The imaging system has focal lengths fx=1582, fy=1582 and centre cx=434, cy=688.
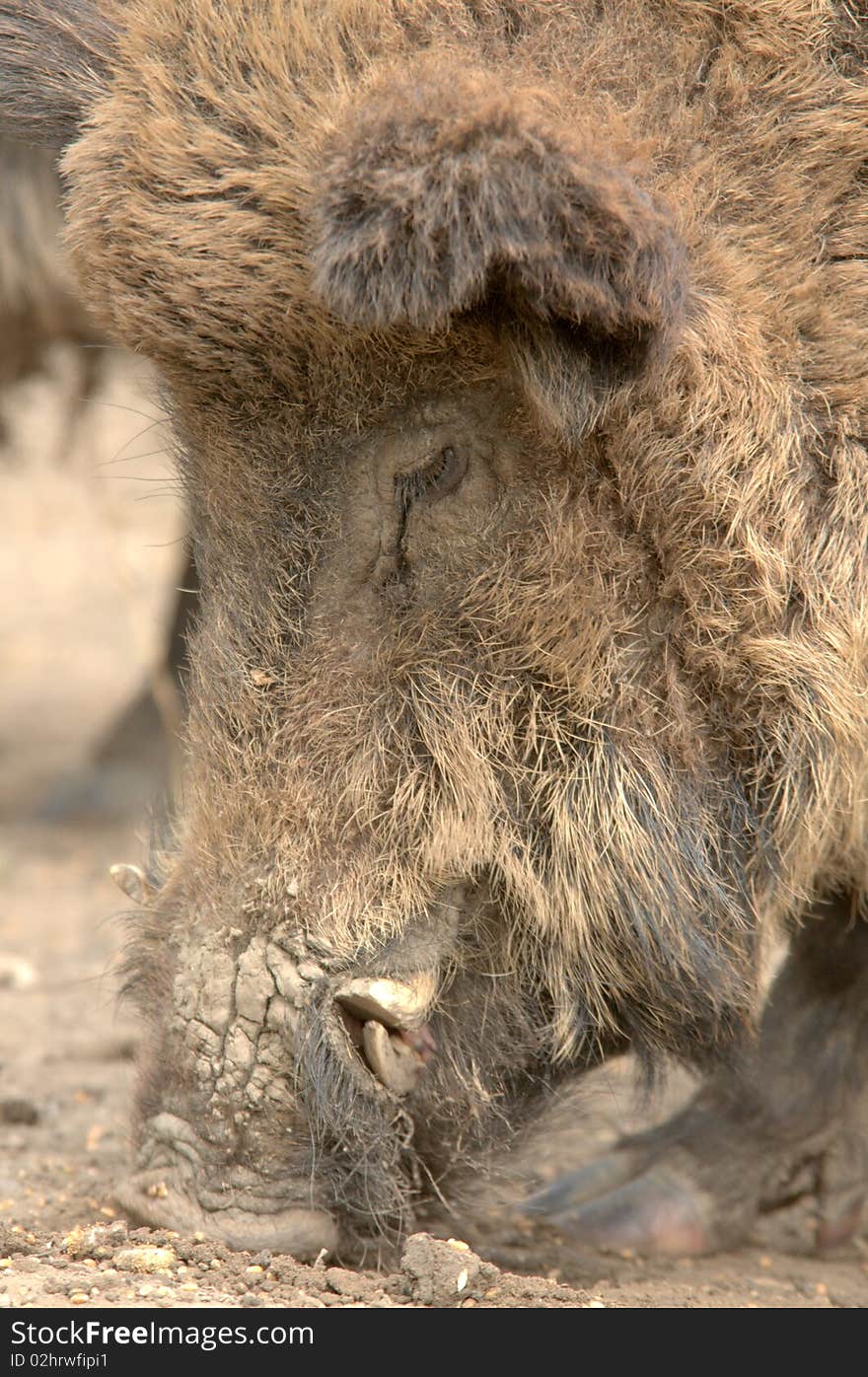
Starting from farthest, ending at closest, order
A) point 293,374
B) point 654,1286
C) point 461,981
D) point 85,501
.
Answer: point 85,501
point 654,1286
point 461,981
point 293,374

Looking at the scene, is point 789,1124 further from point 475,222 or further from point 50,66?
point 50,66

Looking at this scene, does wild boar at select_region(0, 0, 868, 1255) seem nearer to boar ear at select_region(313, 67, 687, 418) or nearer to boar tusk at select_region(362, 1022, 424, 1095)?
boar tusk at select_region(362, 1022, 424, 1095)

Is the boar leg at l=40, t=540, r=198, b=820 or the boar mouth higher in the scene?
the boar leg at l=40, t=540, r=198, b=820

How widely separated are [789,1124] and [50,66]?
2.73 metres

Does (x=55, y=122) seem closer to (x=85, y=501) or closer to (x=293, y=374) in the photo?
(x=293, y=374)

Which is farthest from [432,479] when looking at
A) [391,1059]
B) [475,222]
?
[391,1059]

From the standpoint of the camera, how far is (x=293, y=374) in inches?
97.3

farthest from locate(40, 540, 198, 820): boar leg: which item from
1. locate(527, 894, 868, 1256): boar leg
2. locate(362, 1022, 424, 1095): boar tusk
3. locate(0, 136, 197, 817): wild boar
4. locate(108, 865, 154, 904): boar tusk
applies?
locate(362, 1022, 424, 1095): boar tusk

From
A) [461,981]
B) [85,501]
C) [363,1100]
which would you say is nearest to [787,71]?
[461,981]

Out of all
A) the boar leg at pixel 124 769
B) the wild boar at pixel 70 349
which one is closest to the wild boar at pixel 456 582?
the wild boar at pixel 70 349

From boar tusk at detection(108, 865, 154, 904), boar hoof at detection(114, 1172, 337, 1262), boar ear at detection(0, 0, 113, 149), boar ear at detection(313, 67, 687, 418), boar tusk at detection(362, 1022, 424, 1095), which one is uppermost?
boar ear at detection(0, 0, 113, 149)

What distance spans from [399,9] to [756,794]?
1.40 m

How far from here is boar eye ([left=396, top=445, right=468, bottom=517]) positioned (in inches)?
99.0

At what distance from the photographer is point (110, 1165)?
332cm
